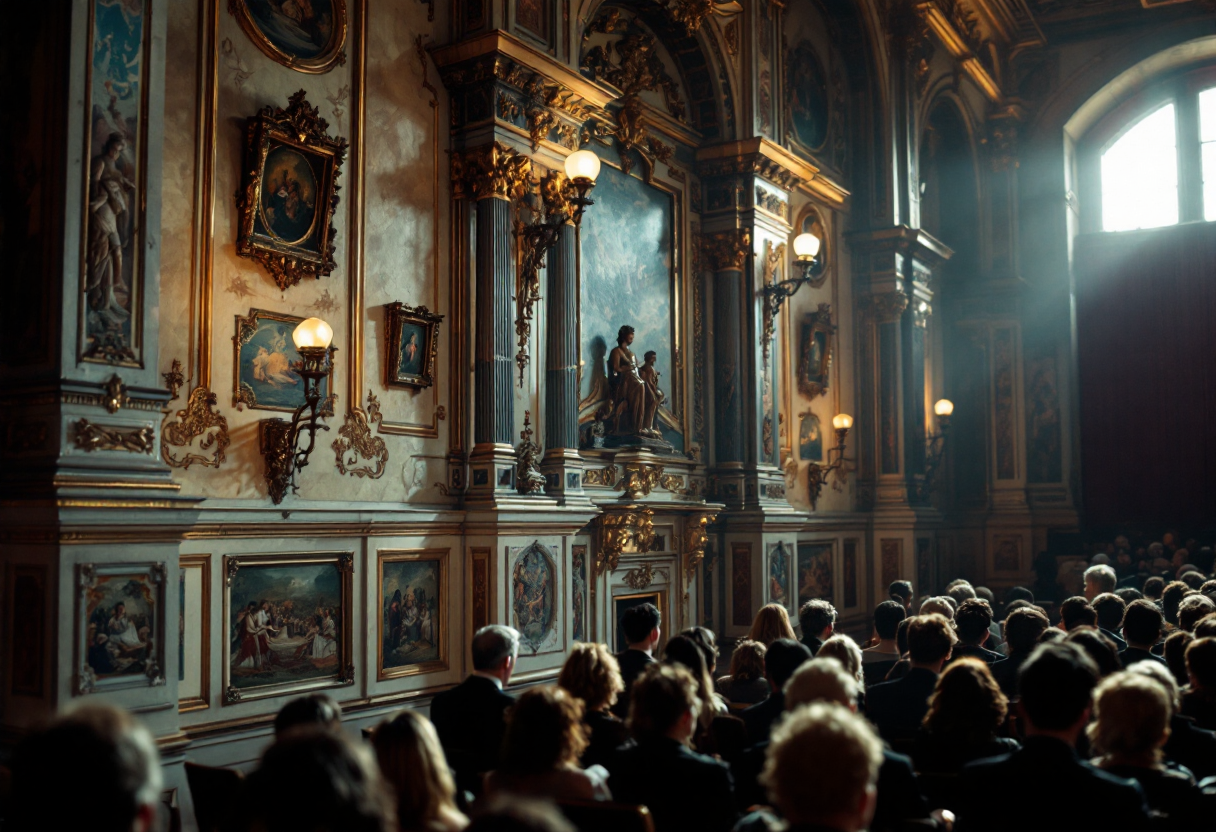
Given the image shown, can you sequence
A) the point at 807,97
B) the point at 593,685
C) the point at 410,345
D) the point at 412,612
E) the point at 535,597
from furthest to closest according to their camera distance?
the point at 807,97
the point at 535,597
the point at 410,345
the point at 412,612
the point at 593,685

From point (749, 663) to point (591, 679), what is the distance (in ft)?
7.27

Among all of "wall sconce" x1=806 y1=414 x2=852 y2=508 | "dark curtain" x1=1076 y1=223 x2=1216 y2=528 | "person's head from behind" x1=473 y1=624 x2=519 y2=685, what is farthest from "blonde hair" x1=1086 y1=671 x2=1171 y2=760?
"dark curtain" x1=1076 y1=223 x2=1216 y2=528

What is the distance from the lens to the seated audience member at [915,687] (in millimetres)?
6051

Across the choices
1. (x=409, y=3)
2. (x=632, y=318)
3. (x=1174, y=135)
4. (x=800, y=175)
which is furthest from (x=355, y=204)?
(x=1174, y=135)

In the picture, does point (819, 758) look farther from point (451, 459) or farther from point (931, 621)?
point (451, 459)

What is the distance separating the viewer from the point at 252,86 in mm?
8219

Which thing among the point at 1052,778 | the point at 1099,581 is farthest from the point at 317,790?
the point at 1099,581

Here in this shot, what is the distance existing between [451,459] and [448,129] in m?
2.94

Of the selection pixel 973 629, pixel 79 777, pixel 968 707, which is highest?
pixel 79 777

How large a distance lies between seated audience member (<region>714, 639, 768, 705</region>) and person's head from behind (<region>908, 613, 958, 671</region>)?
1278 mm

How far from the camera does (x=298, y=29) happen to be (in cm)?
865

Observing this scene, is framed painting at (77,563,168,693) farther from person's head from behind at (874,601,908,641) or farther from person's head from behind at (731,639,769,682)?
person's head from behind at (874,601,908,641)

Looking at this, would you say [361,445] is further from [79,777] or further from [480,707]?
[79,777]

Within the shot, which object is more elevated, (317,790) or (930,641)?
(317,790)
